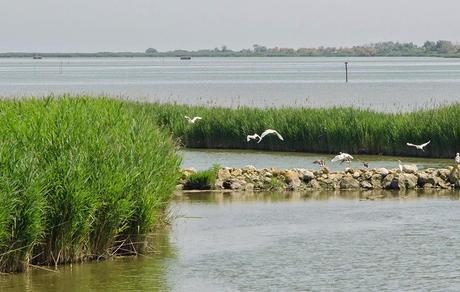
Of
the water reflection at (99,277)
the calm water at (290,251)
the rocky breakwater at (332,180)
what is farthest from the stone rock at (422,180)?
the water reflection at (99,277)

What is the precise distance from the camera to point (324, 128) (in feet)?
129

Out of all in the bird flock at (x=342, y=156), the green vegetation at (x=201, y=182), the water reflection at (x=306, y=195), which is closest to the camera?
the water reflection at (x=306, y=195)

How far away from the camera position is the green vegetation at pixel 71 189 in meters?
16.4

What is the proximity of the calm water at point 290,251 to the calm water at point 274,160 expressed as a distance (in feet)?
26.6

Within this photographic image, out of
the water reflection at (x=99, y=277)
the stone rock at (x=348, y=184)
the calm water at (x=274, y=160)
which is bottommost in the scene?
the calm water at (x=274, y=160)

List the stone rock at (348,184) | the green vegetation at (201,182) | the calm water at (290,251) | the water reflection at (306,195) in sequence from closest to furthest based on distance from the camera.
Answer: the calm water at (290,251), the water reflection at (306,195), the green vegetation at (201,182), the stone rock at (348,184)

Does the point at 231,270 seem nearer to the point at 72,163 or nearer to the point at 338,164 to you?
the point at 72,163

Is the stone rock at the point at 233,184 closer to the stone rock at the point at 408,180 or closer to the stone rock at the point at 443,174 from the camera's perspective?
the stone rock at the point at 408,180

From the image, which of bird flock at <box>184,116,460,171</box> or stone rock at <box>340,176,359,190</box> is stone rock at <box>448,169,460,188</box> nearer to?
bird flock at <box>184,116,460,171</box>

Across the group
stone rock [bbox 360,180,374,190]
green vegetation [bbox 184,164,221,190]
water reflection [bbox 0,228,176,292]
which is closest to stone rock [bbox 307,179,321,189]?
stone rock [bbox 360,180,374,190]

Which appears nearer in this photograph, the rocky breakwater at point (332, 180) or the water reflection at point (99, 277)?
the water reflection at point (99, 277)

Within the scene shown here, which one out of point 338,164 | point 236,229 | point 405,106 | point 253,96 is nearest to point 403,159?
point 338,164

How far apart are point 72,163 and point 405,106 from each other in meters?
51.2

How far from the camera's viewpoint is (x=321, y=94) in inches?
3460
